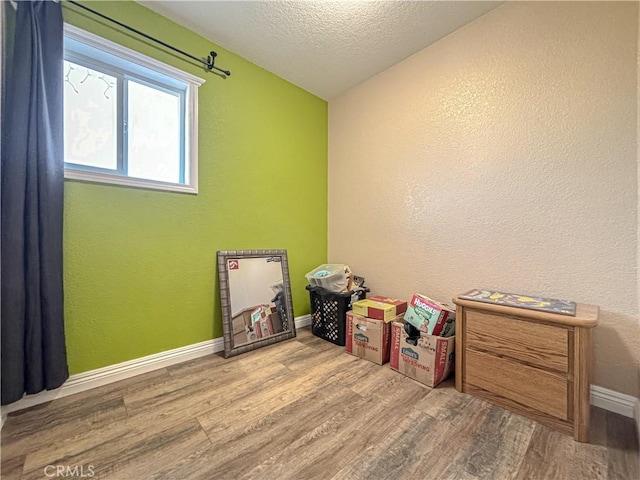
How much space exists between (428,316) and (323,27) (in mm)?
2225

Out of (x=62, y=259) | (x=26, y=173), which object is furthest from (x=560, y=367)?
(x=26, y=173)

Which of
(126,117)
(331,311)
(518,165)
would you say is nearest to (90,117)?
(126,117)

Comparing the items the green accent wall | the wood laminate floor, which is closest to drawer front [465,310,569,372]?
the wood laminate floor

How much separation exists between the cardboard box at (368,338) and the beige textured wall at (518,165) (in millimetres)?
522

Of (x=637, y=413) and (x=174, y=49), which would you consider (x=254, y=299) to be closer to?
(x=174, y=49)

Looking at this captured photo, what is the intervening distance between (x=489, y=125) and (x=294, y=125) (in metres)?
1.71

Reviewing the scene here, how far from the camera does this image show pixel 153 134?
187 cm

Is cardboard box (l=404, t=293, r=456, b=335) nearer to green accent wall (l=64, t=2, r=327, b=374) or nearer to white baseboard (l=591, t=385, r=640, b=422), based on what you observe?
white baseboard (l=591, t=385, r=640, b=422)

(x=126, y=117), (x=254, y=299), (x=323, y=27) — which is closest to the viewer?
(x=126, y=117)

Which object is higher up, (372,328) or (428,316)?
(428,316)

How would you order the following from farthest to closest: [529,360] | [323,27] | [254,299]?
[254,299], [323,27], [529,360]

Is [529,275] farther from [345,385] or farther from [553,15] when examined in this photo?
[553,15]

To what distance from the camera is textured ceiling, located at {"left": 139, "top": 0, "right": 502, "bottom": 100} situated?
170cm

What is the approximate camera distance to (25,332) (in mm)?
1273
